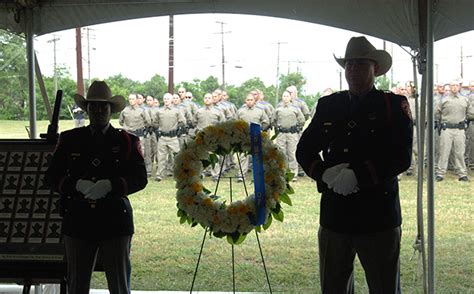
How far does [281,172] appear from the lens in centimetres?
318

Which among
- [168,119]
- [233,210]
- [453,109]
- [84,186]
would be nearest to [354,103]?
[233,210]

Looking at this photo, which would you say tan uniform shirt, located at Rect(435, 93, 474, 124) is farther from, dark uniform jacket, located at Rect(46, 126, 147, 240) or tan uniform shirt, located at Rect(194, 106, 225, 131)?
dark uniform jacket, located at Rect(46, 126, 147, 240)

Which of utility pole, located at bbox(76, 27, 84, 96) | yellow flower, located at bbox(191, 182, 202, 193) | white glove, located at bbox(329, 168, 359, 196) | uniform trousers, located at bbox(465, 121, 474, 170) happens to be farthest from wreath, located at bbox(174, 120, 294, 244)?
uniform trousers, located at bbox(465, 121, 474, 170)

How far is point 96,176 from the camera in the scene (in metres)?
2.90

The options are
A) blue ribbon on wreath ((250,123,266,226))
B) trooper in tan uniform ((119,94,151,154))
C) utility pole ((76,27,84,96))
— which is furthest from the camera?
trooper in tan uniform ((119,94,151,154))

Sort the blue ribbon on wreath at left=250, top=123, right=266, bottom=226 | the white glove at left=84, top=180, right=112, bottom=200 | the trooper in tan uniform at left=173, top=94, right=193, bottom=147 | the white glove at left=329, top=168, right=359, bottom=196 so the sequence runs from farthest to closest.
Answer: the trooper in tan uniform at left=173, top=94, right=193, bottom=147 < the blue ribbon on wreath at left=250, top=123, right=266, bottom=226 < the white glove at left=84, top=180, right=112, bottom=200 < the white glove at left=329, top=168, right=359, bottom=196

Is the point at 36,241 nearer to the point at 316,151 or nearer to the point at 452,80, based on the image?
the point at 316,151

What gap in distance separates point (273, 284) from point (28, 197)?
230cm

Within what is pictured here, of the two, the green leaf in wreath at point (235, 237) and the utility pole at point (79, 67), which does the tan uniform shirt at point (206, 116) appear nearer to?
the utility pole at point (79, 67)

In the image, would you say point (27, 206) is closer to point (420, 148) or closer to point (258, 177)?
point (258, 177)

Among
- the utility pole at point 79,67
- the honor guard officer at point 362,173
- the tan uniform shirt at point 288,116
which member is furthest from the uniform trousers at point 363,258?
the utility pole at point 79,67

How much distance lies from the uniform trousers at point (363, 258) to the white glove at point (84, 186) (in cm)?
114

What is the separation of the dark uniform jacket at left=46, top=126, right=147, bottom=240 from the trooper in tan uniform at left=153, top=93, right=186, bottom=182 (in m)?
2.13

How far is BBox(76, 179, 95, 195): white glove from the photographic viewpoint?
282 cm
